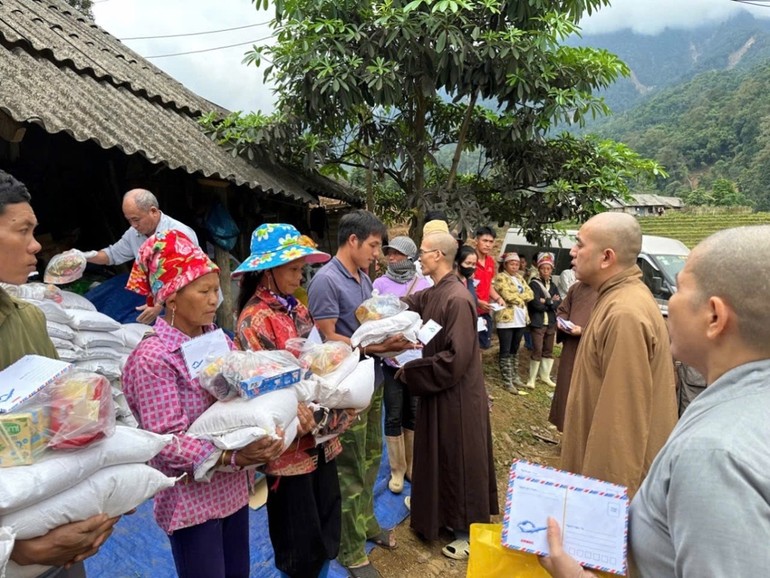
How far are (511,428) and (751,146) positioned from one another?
6335cm

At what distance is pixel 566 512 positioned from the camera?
132 centimetres

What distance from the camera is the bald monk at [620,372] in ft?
6.70

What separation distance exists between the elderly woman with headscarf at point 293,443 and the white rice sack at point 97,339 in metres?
1.61

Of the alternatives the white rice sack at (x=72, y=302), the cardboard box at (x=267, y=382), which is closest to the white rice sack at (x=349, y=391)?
the cardboard box at (x=267, y=382)

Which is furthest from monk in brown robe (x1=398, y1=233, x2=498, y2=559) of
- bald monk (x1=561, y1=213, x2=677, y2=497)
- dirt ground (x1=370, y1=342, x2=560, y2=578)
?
bald monk (x1=561, y1=213, x2=677, y2=497)

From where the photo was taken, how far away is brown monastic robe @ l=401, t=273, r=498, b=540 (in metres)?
3.12

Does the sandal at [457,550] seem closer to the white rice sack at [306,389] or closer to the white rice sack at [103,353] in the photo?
the white rice sack at [306,389]

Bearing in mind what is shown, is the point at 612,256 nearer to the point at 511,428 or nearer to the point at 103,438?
the point at 103,438

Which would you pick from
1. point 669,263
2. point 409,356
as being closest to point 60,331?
point 409,356

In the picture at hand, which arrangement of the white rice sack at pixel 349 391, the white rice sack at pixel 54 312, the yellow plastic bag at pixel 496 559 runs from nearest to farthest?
the yellow plastic bag at pixel 496 559 → the white rice sack at pixel 349 391 → the white rice sack at pixel 54 312

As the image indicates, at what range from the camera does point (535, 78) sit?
18.8 ft

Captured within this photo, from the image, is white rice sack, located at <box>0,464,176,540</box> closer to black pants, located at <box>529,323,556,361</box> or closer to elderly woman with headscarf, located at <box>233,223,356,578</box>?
elderly woman with headscarf, located at <box>233,223,356,578</box>

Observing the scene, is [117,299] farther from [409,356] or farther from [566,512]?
[566,512]

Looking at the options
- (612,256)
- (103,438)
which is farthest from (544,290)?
(103,438)
